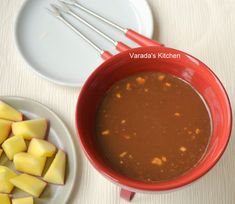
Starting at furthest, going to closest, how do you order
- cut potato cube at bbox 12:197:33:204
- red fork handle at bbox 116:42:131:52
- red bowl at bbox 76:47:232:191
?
red fork handle at bbox 116:42:131:52 < cut potato cube at bbox 12:197:33:204 < red bowl at bbox 76:47:232:191

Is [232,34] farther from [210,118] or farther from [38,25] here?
[38,25]

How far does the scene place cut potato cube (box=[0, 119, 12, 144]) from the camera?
0.89 meters

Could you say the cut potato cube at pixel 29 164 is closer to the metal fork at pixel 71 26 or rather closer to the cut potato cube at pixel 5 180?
the cut potato cube at pixel 5 180

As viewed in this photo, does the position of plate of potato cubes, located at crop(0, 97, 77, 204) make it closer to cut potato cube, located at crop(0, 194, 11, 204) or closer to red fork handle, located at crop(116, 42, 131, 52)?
cut potato cube, located at crop(0, 194, 11, 204)

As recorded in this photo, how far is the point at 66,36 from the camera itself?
1044mm

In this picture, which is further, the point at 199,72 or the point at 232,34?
the point at 232,34

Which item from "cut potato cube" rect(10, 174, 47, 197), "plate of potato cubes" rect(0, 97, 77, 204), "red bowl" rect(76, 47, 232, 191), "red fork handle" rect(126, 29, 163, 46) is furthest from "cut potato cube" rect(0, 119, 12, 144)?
"red fork handle" rect(126, 29, 163, 46)

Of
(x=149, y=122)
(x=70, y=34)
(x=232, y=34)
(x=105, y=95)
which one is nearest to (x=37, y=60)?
(x=70, y=34)

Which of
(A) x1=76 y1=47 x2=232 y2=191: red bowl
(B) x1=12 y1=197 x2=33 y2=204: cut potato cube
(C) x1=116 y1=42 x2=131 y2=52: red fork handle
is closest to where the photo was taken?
(A) x1=76 y1=47 x2=232 y2=191: red bowl

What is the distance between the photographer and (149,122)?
71 centimetres

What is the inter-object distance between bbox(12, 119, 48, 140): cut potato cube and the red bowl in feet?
0.66

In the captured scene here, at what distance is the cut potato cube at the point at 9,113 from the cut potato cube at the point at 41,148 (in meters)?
0.08

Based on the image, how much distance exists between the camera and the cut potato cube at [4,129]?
35.1 inches

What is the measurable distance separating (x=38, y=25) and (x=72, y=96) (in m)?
0.25
